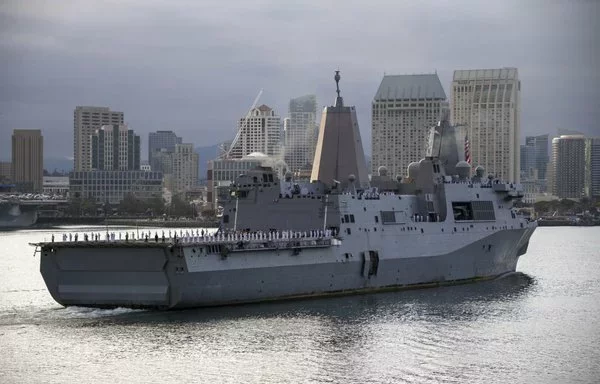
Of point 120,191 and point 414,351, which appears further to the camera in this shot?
point 120,191

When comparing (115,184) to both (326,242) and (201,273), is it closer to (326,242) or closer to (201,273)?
Answer: (326,242)

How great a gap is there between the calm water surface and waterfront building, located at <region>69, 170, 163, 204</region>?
147 metres

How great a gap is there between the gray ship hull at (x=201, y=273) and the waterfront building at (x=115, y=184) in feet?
486

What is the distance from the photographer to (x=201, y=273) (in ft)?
123

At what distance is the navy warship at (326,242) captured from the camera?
37.0 meters

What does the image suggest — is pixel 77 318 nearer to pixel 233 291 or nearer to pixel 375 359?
pixel 233 291

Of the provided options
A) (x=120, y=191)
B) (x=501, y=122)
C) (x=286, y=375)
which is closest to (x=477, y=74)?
(x=501, y=122)

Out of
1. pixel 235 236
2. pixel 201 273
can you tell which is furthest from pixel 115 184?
pixel 201 273

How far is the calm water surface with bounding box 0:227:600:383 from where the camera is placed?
95.1 ft

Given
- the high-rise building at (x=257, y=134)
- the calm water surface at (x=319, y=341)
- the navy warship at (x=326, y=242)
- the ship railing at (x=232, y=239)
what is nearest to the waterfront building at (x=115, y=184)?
the high-rise building at (x=257, y=134)

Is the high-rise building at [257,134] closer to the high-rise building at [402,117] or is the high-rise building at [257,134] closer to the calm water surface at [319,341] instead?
the high-rise building at [402,117]

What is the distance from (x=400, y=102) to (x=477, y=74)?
14294 mm

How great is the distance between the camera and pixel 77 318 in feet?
119

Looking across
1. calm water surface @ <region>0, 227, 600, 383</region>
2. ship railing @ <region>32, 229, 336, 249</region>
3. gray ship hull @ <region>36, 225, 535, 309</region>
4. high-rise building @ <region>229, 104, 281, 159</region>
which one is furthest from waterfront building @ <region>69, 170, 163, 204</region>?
ship railing @ <region>32, 229, 336, 249</region>
